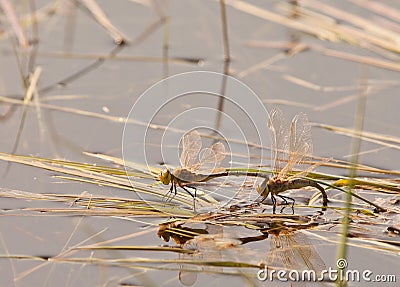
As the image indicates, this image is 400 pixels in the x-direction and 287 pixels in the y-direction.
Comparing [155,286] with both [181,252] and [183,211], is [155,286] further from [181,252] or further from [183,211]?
[183,211]

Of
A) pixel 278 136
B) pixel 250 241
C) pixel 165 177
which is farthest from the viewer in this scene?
pixel 278 136

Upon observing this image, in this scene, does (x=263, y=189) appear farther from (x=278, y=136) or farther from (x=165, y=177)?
(x=165, y=177)

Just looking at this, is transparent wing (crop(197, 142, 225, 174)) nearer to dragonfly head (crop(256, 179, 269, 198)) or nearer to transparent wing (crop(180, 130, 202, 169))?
transparent wing (crop(180, 130, 202, 169))

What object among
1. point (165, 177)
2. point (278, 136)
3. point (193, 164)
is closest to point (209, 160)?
point (193, 164)

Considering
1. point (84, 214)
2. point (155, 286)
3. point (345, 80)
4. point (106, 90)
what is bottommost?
point (155, 286)

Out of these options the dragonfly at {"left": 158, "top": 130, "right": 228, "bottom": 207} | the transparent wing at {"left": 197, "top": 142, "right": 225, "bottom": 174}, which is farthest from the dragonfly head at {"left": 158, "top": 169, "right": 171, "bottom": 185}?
the transparent wing at {"left": 197, "top": 142, "right": 225, "bottom": 174}

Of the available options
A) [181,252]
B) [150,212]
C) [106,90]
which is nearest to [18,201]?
[150,212]

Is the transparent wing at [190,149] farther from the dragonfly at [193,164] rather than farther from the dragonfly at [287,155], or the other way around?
the dragonfly at [287,155]
